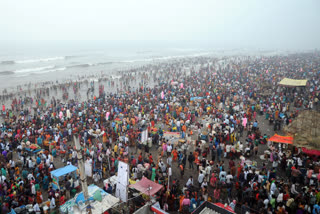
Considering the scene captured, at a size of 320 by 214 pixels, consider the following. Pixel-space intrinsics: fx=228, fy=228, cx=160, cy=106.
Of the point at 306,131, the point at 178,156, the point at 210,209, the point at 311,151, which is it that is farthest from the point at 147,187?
the point at 306,131

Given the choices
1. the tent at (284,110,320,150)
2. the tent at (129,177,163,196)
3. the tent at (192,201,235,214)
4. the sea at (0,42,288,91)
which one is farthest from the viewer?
the sea at (0,42,288,91)

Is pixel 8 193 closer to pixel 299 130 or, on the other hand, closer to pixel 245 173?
pixel 245 173

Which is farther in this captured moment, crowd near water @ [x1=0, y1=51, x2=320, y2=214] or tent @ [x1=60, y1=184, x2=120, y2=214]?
crowd near water @ [x1=0, y1=51, x2=320, y2=214]

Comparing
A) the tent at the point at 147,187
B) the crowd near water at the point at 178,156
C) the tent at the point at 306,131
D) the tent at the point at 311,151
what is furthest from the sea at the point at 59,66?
the tent at the point at 311,151

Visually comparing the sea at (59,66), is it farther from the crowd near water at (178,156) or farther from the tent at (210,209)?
the tent at (210,209)

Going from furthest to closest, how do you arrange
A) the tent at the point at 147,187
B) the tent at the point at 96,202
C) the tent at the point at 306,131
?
the tent at the point at 306,131 → the tent at the point at 147,187 → the tent at the point at 96,202

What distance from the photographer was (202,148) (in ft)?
45.6

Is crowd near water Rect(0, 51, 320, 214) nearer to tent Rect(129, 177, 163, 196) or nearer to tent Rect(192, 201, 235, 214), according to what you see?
tent Rect(129, 177, 163, 196)

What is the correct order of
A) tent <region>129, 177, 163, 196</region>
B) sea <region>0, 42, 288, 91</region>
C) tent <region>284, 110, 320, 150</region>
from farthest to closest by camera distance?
sea <region>0, 42, 288, 91</region> < tent <region>284, 110, 320, 150</region> < tent <region>129, 177, 163, 196</region>

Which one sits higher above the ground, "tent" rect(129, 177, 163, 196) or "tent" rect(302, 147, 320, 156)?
"tent" rect(302, 147, 320, 156)

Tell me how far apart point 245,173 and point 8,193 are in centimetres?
981

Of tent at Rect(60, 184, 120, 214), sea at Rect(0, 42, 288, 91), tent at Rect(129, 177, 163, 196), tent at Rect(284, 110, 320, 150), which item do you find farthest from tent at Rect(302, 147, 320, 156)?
sea at Rect(0, 42, 288, 91)

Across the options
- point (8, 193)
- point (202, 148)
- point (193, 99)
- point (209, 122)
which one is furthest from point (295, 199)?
point (193, 99)

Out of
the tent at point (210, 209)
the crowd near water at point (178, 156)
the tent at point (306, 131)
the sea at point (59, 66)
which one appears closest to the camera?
the tent at point (210, 209)
